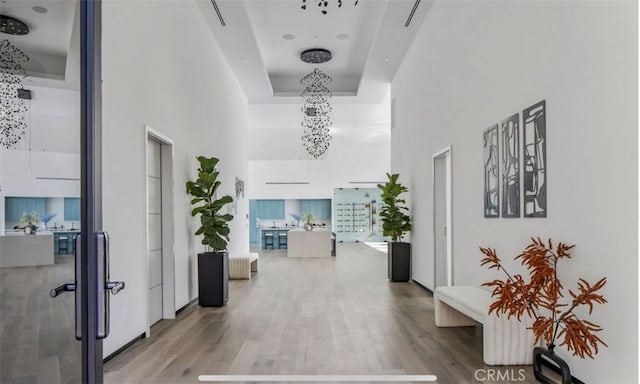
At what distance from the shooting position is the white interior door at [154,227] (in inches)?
228

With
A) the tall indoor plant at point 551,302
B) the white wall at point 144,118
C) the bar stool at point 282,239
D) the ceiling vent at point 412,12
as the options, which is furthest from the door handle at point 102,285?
the bar stool at point 282,239

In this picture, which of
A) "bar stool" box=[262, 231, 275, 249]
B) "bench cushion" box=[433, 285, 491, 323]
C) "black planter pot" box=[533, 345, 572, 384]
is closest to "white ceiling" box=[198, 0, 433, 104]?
"bench cushion" box=[433, 285, 491, 323]

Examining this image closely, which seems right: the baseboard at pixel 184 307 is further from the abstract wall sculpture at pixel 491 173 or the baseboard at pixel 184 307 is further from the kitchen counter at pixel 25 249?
the kitchen counter at pixel 25 249

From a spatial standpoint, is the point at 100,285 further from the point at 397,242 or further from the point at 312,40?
the point at 312,40

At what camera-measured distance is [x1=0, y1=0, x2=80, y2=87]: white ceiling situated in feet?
6.49

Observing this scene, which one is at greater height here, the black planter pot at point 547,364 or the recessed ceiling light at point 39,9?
the recessed ceiling light at point 39,9

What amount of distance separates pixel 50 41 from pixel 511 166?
392cm

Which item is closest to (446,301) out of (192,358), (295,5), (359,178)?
(192,358)

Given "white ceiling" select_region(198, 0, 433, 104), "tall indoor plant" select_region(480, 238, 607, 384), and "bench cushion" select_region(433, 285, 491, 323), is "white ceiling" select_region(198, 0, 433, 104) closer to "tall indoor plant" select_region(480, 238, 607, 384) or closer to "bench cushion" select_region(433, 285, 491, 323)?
"bench cushion" select_region(433, 285, 491, 323)

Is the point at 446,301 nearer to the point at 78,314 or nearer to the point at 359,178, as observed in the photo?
the point at 78,314

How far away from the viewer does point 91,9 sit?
6.56 feet

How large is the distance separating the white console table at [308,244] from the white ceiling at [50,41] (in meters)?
12.3

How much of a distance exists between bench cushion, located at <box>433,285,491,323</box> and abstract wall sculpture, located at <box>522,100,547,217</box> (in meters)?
0.93

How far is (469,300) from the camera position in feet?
15.2
